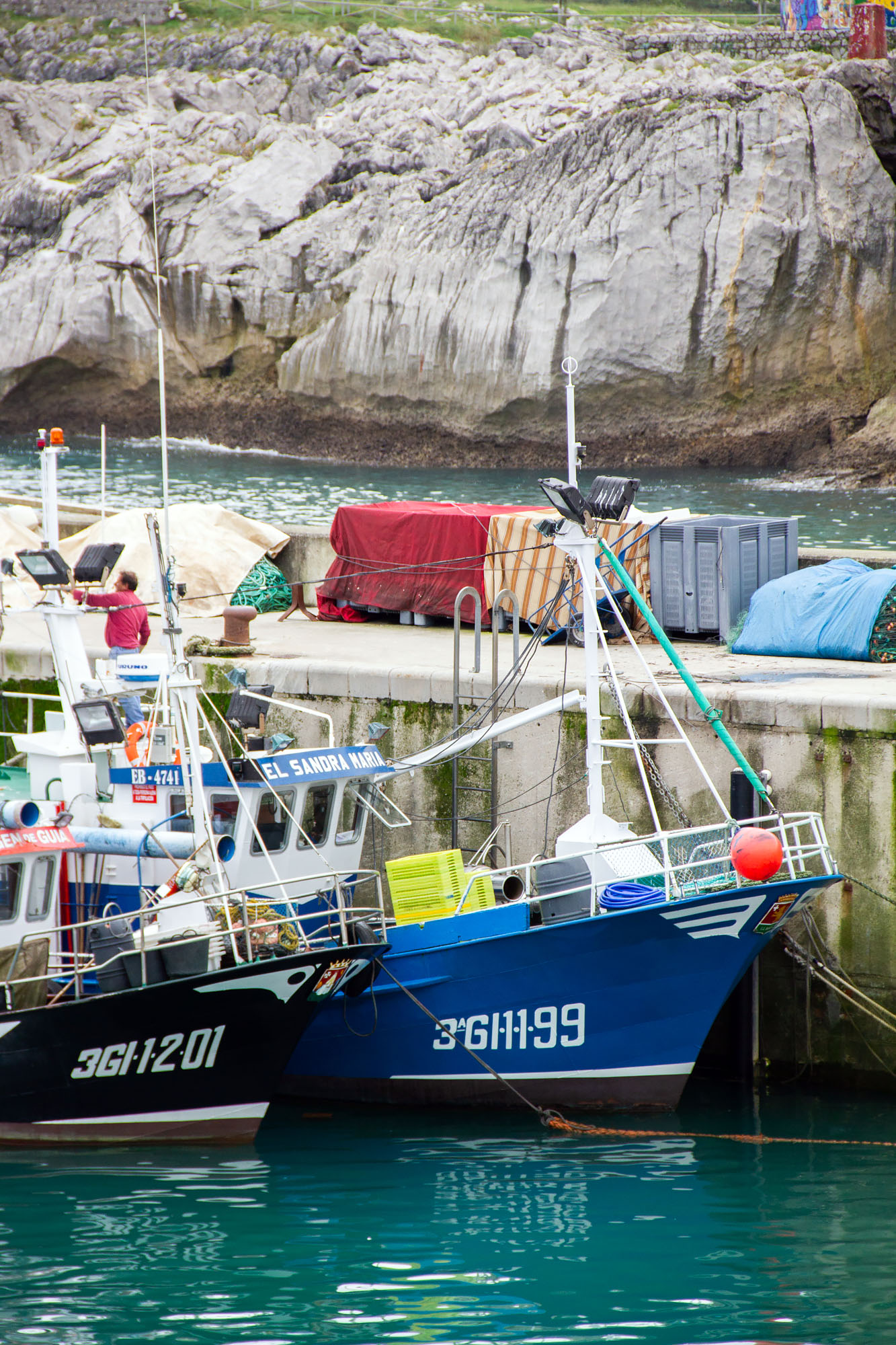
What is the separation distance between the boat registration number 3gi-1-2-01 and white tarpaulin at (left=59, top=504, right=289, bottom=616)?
29.5 ft

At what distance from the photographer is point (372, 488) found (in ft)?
149

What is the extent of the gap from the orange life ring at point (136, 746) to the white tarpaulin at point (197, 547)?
603cm

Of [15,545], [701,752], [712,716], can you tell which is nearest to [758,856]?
[712,716]

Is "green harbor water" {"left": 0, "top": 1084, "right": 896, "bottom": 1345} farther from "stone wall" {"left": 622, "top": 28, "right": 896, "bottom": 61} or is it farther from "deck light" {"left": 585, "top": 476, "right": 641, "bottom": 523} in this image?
"stone wall" {"left": 622, "top": 28, "right": 896, "bottom": 61}

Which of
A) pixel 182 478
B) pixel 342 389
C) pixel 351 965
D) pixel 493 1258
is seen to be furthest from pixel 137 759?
pixel 342 389

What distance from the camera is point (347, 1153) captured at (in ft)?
38.8

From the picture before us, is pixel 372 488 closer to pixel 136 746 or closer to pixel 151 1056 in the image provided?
pixel 136 746

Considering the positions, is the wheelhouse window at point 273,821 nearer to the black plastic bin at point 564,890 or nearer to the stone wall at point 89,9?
the black plastic bin at point 564,890

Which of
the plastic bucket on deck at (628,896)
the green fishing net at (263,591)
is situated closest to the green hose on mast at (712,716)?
the plastic bucket on deck at (628,896)

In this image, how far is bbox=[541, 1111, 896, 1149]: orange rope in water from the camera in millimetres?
11625

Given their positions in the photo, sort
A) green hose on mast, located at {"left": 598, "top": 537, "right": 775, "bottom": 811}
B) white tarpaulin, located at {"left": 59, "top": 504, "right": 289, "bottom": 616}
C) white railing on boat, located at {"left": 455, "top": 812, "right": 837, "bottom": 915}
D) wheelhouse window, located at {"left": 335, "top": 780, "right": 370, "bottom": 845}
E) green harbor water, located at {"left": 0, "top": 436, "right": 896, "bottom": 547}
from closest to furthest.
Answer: white railing on boat, located at {"left": 455, "top": 812, "right": 837, "bottom": 915}
green hose on mast, located at {"left": 598, "top": 537, "right": 775, "bottom": 811}
wheelhouse window, located at {"left": 335, "top": 780, "right": 370, "bottom": 845}
white tarpaulin, located at {"left": 59, "top": 504, "right": 289, "bottom": 616}
green harbor water, located at {"left": 0, "top": 436, "right": 896, "bottom": 547}

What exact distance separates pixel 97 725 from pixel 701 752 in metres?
5.70

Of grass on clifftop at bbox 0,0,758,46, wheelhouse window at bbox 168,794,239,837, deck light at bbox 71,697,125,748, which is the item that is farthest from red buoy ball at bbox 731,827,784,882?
grass on clifftop at bbox 0,0,758,46

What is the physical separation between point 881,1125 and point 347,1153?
4.57 m
